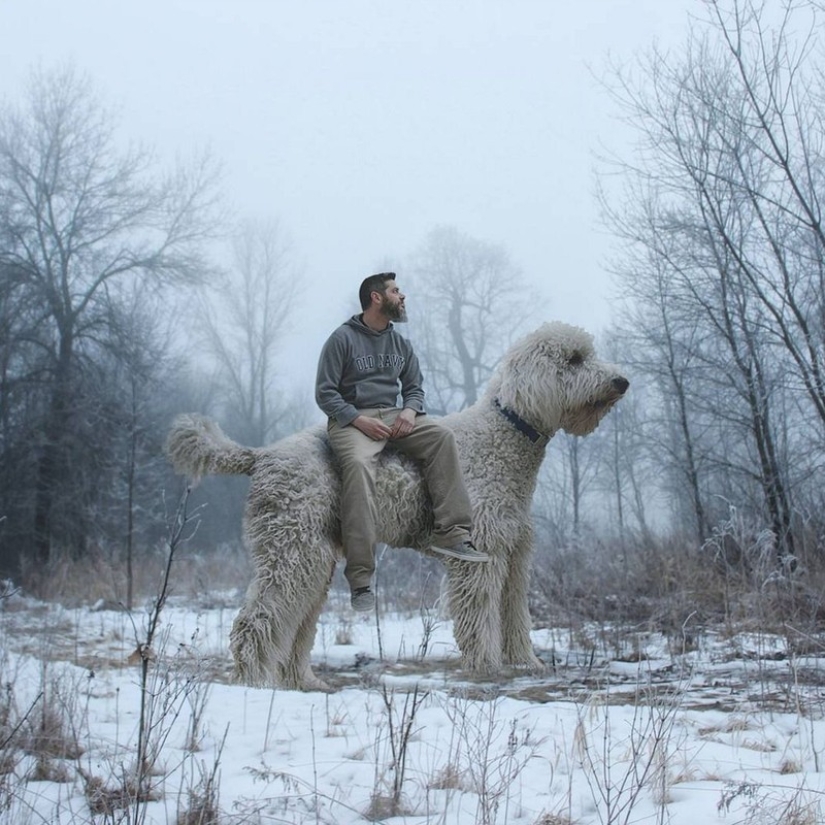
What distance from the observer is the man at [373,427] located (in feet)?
16.5

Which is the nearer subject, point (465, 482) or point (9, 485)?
point (465, 482)

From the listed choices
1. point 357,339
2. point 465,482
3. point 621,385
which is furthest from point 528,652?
point 357,339

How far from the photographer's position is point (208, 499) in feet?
93.2

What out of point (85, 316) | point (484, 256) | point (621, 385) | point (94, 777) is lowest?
point (94, 777)

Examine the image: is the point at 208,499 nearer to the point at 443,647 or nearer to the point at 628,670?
the point at 443,647

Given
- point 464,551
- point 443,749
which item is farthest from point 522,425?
point 443,749

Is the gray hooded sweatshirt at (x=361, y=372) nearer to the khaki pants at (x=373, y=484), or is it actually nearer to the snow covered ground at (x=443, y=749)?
the khaki pants at (x=373, y=484)

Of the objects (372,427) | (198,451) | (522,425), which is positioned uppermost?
(522,425)

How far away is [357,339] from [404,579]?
10.0 m

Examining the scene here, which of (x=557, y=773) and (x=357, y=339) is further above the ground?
(x=357, y=339)

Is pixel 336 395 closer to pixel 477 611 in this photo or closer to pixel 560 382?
pixel 560 382

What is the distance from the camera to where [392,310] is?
5.45 m

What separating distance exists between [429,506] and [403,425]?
1.92 feet

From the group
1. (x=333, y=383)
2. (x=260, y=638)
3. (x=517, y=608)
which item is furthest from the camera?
(x=517, y=608)
